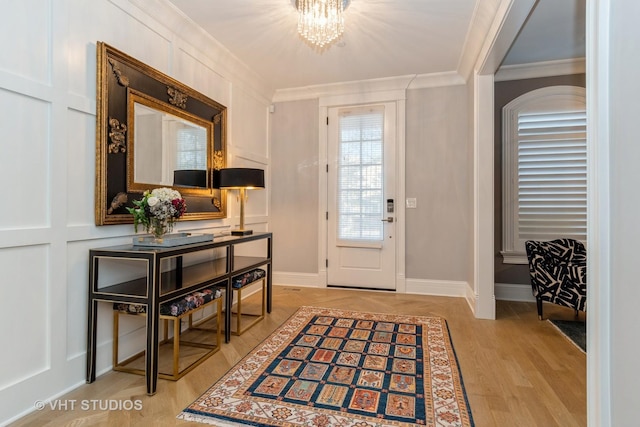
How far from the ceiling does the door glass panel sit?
56 centimetres

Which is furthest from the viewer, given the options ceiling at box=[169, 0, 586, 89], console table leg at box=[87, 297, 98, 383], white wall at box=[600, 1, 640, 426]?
ceiling at box=[169, 0, 586, 89]

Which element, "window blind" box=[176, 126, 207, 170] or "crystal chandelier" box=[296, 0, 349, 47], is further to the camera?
"window blind" box=[176, 126, 207, 170]

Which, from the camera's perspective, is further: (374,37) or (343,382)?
(374,37)

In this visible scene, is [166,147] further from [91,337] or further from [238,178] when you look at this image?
[91,337]

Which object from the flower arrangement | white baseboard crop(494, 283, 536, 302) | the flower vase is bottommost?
white baseboard crop(494, 283, 536, 302)

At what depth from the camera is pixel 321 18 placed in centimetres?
249

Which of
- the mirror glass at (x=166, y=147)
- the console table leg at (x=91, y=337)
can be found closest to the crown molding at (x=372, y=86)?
the mirror glass at (x=166, y=147)

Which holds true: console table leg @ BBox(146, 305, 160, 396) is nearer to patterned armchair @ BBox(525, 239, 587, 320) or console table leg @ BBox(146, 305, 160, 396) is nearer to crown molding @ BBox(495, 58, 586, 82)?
patterned armchair @ BBox(525, 239, 587, 320)

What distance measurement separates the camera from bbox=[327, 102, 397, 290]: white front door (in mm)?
4367

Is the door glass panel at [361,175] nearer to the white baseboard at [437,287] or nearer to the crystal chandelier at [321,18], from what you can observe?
the white baseboard at [437,287]

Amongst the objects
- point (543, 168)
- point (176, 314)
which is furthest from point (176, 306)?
point (543, 168)

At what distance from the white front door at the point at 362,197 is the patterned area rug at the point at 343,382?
4.67ft

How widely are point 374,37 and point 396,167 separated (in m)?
1.64

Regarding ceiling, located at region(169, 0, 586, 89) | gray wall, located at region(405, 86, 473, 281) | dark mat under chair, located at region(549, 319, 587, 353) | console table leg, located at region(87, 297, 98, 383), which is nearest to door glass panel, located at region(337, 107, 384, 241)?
gray wall, located at region(405, 86, 473, 281)
